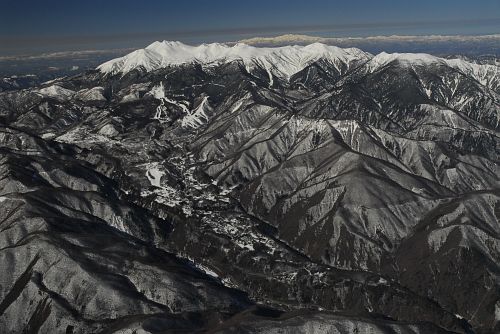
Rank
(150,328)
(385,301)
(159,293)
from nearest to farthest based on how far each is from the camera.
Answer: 1. (150,328)
2. (159,293)
3. (385,301)

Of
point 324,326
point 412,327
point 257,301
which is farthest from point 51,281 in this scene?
point 412,327

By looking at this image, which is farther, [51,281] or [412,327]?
[51,281]

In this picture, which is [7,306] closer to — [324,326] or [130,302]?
[130,302]

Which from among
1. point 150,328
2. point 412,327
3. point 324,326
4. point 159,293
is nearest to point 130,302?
point 159,293

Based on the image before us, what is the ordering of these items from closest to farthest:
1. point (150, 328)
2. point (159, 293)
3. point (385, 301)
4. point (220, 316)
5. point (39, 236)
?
point (150, 328), point (220, 316), point (159, 293), point (39, 236), point (385, 301)

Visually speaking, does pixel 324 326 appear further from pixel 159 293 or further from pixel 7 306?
pixel 7 306

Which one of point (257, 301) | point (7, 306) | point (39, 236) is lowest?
point (257, 301)

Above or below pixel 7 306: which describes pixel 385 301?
below

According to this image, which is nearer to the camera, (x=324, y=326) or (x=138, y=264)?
(x=324, y=326)

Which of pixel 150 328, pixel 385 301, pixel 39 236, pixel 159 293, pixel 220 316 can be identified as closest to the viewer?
pixel 150 328
